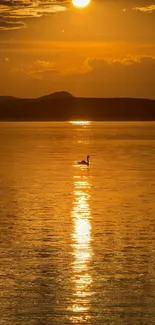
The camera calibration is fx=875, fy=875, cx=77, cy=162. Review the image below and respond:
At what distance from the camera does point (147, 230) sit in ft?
101

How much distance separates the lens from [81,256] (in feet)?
84.5

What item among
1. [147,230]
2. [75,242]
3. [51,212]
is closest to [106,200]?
[51,212]

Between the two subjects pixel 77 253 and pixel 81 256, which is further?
pixel 77 253

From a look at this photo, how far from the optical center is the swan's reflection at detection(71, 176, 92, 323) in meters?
19.9

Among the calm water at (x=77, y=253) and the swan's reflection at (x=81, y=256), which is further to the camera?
the swan's reflection at (x=81, y=256)

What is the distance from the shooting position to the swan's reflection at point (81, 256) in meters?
19.9

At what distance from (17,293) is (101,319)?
2.96 m

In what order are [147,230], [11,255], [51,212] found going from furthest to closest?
[51,212], [147,230], [11,255]

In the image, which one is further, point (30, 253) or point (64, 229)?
point (64, 229)

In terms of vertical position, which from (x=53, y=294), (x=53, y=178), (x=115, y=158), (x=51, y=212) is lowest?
(x=115, y=158)

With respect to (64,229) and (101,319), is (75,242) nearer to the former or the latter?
(64,229)

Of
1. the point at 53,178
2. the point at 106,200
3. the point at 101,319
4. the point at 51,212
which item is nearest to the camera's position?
the point at 101,319

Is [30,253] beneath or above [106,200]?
above

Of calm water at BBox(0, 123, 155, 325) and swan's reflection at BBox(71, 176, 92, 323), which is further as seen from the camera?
swan's reflection at BBox(71, 176, 92, 323)
